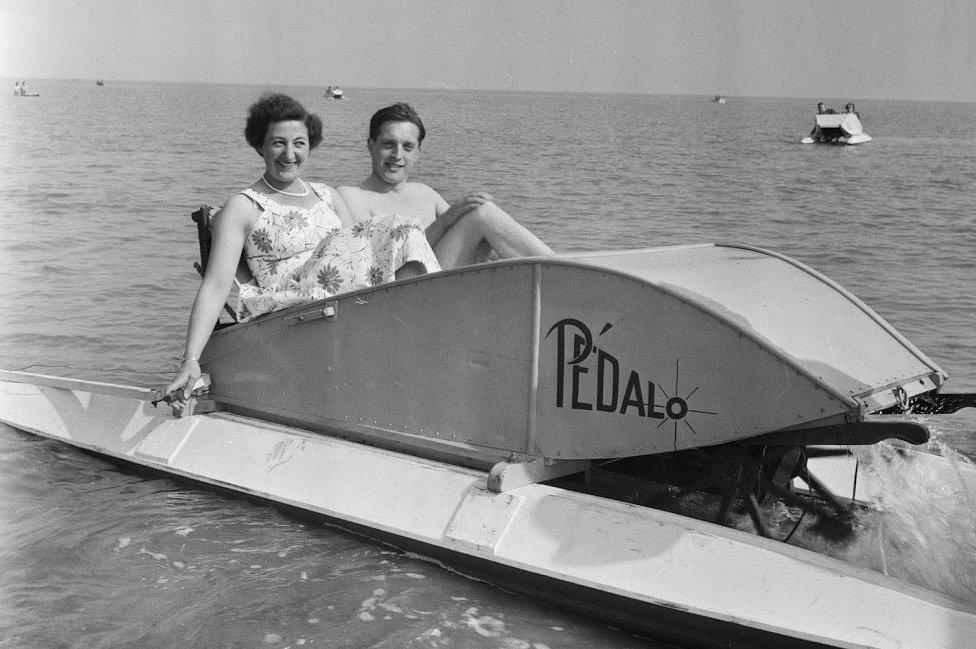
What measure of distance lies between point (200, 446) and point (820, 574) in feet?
11.1

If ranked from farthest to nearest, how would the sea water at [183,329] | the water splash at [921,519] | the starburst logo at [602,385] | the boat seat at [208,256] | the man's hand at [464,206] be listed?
the boat seat at [208,256] → the man's hand at [464,206] → the water splash at [921,519] → the sea water at [183,329] → the starburst logo at [602,385]

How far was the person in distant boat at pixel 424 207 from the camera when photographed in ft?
17.4

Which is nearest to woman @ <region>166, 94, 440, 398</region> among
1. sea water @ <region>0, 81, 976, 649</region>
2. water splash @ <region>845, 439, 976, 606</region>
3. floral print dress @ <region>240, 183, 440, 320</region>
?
floral print dress @ <region>240, 183, 440, 320</region>

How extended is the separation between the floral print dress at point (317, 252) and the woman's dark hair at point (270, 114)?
0.35m

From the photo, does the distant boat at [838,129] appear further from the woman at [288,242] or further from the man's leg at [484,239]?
the man's leg at [484,239]

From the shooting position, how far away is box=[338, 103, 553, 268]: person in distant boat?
17.4 feet

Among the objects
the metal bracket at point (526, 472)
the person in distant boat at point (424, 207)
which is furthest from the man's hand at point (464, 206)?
the metal bracket at point (526, 472)

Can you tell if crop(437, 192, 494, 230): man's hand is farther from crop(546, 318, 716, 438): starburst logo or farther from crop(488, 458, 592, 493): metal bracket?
crop(488, 458, 592, 493): metal bracket

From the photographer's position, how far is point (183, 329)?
1096 centimetres

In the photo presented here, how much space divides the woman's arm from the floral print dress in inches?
3.3

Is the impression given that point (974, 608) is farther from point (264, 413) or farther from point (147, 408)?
point (147, 408)

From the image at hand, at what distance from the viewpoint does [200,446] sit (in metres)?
5.76

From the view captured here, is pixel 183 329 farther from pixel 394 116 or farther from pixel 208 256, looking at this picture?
pixel 394 116

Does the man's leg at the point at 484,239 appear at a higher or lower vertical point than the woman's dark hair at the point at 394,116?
lower
